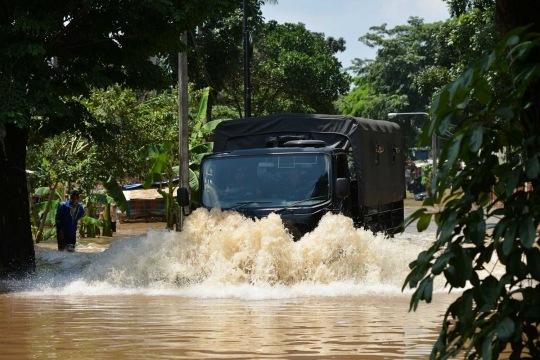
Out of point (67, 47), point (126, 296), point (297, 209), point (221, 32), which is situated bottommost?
point (126, 296)

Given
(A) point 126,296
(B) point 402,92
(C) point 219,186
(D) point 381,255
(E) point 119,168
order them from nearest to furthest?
(A) point 126,296
(D) point 381,255
(C) point 219,186
(E) point 119,168
(B) point 402,92

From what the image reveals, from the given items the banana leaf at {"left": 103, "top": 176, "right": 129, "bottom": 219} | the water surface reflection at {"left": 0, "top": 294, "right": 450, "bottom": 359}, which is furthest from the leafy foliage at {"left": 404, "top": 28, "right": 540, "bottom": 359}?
the banana leaf at {"left": 103, "top": 176, "right": 129, "bottom": 219}

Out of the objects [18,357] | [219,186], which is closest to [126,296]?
[219,186]

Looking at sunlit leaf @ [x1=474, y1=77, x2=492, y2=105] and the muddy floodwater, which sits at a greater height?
sunlit leaf @ [x1=474, y1=77, x2=492, y2=105]

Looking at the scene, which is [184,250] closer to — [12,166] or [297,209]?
[297,209]

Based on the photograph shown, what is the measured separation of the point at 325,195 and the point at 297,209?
516 mm

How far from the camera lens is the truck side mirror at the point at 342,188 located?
14.1 metres

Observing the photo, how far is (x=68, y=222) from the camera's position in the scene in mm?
22062

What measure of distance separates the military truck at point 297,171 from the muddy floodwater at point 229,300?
0.47 metres

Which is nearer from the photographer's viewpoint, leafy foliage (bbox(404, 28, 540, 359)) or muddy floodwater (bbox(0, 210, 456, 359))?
leafy foliage (bbox(404, 28, 540, 359))

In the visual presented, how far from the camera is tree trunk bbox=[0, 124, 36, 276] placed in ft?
55.4

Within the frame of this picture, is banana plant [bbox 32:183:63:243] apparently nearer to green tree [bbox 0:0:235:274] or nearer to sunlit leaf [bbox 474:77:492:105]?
green tree [bbox 0:0:235:274]

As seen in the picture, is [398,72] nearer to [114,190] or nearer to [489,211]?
[114,190]

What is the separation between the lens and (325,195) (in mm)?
14594
